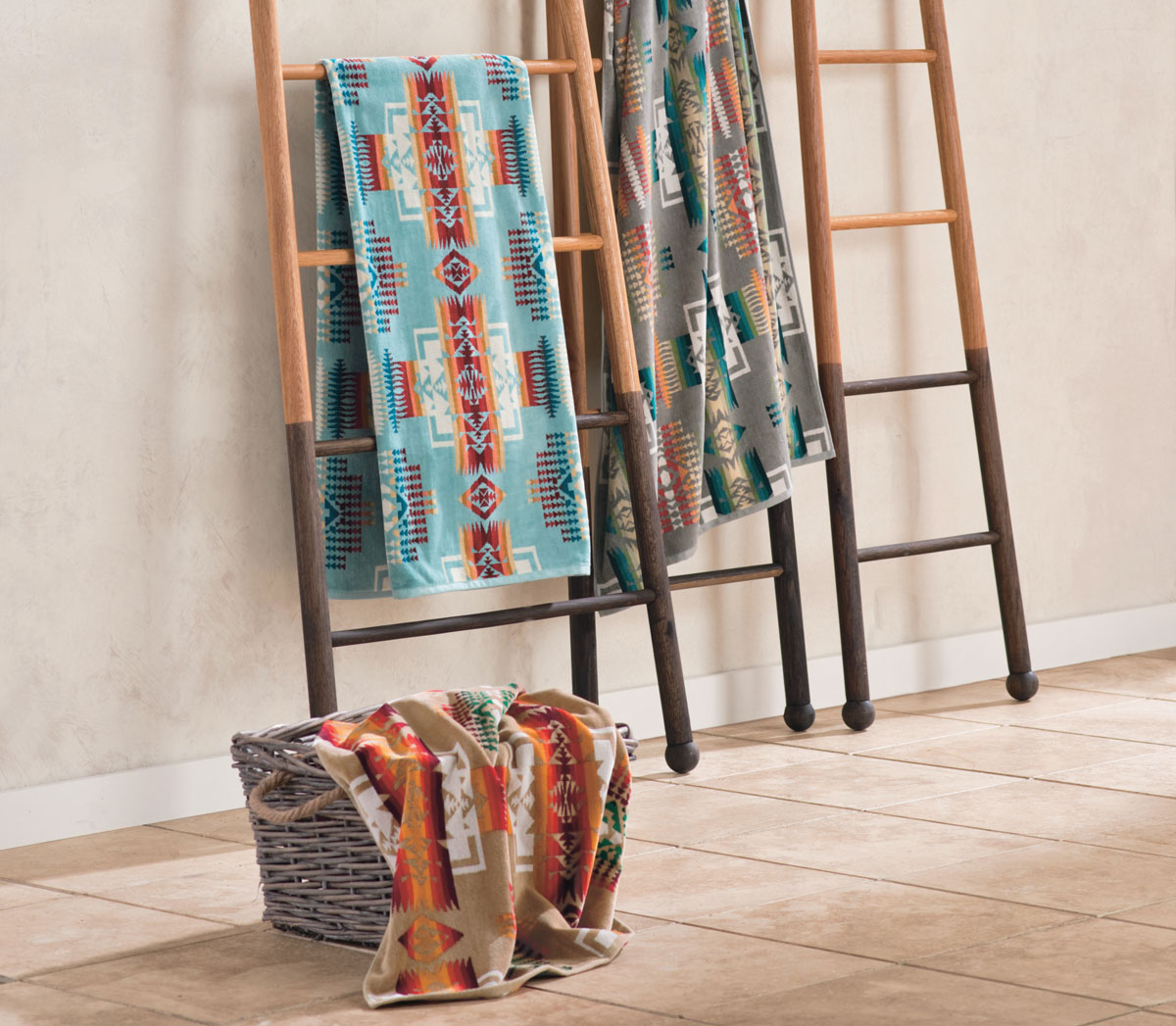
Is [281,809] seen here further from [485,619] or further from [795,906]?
[485,619]

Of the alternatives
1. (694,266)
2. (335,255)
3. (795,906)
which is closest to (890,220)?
(694,266)

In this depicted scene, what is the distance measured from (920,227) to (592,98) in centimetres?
98

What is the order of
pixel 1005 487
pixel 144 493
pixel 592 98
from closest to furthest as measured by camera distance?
pixel 144 493 < pixel 592 98 < pixel 1005 487

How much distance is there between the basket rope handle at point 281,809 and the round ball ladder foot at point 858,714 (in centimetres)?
150

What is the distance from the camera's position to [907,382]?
11.6 ft

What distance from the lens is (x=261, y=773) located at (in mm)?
2205

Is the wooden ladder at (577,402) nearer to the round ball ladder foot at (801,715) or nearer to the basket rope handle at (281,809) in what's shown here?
the round ball ladder foot at (801,715)

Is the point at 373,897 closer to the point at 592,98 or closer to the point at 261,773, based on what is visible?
the point at 261,773

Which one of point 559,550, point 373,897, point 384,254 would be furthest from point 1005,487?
point 373,897

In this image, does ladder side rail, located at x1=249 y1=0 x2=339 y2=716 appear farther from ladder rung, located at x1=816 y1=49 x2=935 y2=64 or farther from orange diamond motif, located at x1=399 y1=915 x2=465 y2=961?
ladder rung, located at x1=816 y1=49 x2=935 y2=64

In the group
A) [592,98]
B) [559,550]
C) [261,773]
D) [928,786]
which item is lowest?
[928,786]

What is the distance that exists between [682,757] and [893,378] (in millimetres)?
950

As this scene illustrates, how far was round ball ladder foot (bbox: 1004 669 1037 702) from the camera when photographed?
11.8 ft

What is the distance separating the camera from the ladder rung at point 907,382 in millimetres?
3490
